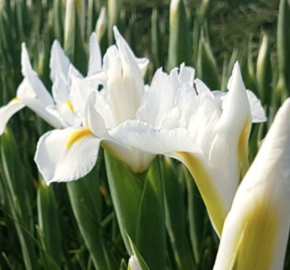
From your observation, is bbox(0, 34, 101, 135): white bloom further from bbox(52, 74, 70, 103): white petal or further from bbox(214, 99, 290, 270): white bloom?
bbox(214, 99, 290, 270): white bloom

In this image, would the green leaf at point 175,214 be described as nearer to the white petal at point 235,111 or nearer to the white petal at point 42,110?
the white petal at point 42,110

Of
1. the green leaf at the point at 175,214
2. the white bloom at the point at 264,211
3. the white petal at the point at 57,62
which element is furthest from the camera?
the white petal at the point at 57,62

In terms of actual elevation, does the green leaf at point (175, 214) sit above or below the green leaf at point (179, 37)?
below

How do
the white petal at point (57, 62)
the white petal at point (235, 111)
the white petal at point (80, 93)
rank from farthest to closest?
the white petal at point (57, 62) < the white petal at point (80, 93) < the white petal at point (235, 111)

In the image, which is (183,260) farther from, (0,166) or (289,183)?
(289,183)

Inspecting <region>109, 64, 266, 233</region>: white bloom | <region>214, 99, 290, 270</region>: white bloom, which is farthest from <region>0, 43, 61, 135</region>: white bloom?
<region>214, 99, 290, 270</region>: white bloom

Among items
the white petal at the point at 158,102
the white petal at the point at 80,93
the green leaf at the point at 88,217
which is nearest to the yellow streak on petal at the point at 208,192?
the white petal at the point at 158,102

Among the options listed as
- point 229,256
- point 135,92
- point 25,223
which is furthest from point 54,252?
point 229,256
